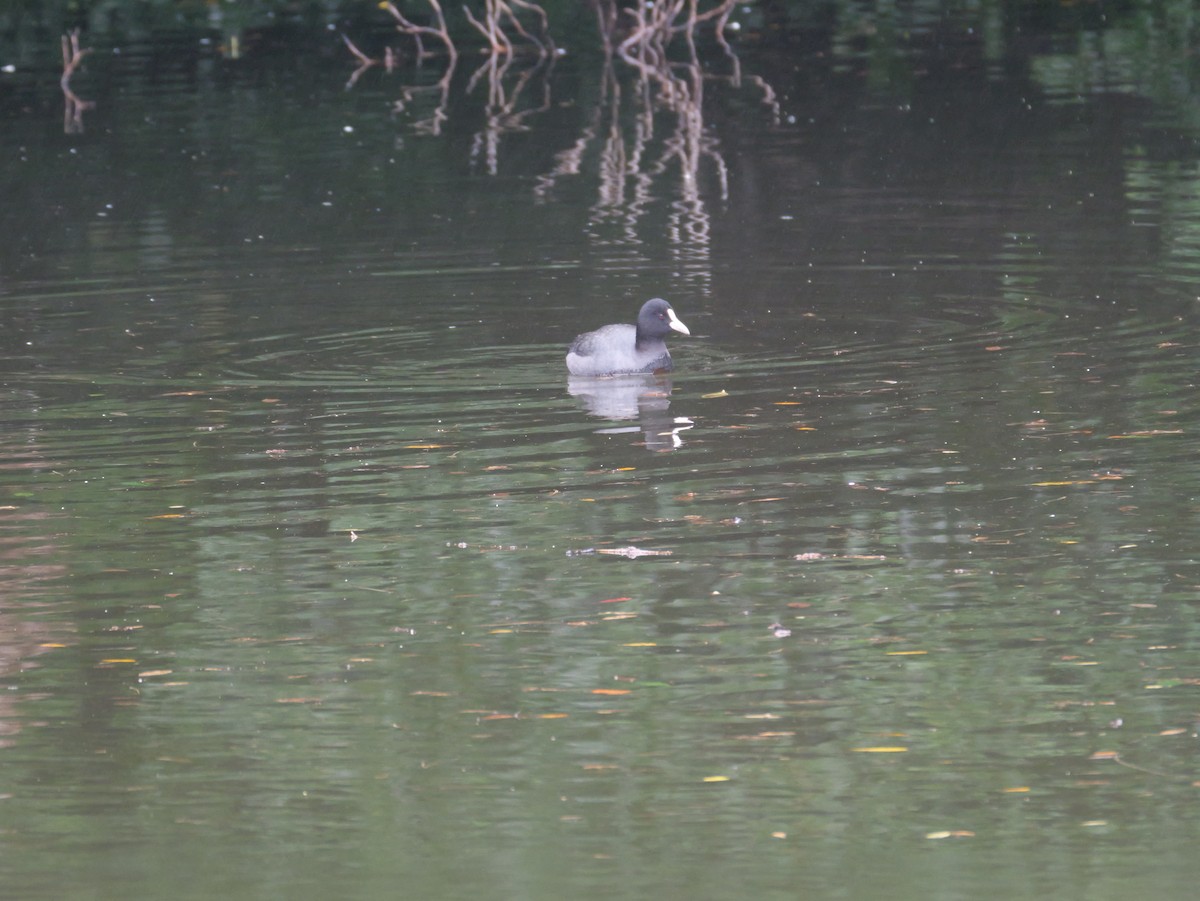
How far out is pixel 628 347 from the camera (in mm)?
15641

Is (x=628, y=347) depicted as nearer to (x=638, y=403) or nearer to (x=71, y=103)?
(x=638, y=403)

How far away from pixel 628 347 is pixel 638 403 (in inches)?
30.5

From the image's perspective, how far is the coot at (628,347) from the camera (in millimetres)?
15594

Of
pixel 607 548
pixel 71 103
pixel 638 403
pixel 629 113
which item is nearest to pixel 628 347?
pixel 638 403

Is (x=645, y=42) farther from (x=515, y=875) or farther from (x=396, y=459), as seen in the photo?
(x=515, y=875)

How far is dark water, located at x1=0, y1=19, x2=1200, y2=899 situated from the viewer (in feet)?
26.1

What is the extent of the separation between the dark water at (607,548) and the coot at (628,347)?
0.28 meters

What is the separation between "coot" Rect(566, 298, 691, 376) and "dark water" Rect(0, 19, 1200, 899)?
28cm

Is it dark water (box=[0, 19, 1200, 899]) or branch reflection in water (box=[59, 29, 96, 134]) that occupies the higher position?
branch reflection in water (box=[59, 29, 96, 134])

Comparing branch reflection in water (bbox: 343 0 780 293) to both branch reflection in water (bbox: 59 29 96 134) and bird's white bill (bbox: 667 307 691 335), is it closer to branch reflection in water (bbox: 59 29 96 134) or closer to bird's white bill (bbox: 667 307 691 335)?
bird's white bill (bbox: 667 307 691 335)

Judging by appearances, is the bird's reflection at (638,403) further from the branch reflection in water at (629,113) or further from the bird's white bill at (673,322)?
the branch reflection in water at (629,113)

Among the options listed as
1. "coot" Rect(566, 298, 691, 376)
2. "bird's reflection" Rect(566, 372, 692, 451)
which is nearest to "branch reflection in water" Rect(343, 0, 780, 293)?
"coot" Rect(566, 298, 691, 376)

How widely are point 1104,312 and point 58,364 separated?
790 centimetres

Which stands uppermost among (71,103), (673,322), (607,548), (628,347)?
(71,103)
